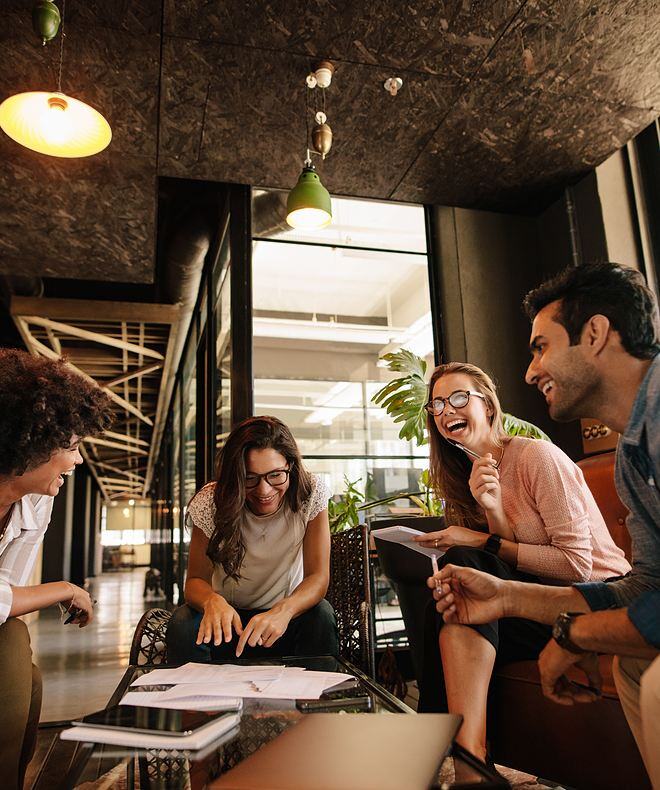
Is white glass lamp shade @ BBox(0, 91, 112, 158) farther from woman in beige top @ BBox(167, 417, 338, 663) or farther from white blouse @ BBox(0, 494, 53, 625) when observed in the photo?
white blouse @ BBox(0, 494, 53, 625)

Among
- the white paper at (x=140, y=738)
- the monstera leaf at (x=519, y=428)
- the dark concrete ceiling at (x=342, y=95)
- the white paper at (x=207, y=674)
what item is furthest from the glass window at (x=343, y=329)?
the white paper at (x=140, y=738)

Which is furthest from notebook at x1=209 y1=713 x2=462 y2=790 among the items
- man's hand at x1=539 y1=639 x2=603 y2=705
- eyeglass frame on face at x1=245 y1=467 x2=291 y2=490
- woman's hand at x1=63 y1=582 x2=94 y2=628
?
eyeglass frame on face at x1=245 y1=467 x2=291 y2=490

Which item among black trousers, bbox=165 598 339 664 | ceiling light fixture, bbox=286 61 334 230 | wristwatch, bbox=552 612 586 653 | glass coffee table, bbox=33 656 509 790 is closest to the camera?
glass coffee table, bbox=33 656 509 790

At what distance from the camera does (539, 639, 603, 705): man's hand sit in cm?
122

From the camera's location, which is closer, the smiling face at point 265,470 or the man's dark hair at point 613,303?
the man's dark hair at point 613,303

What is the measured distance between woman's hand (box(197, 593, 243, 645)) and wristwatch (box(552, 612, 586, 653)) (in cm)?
83

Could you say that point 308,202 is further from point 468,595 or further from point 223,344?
point 468,595

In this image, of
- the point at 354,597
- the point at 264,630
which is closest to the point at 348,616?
the point at 354,597

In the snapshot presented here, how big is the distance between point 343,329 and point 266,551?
7.48ft

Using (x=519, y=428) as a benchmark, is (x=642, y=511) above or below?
below

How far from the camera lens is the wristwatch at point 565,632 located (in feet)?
3.94

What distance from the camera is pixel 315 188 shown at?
10.2 ft

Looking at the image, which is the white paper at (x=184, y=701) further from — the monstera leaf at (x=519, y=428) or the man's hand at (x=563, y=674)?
the monstera leaf at (x=519, y=428)

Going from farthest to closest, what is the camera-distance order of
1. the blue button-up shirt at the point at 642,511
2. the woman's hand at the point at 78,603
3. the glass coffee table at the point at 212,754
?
the woman's hand at the point at 78,603
the blue button-up shirt at the point at 642,511
the glass coffee table at the point at 212,754
